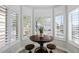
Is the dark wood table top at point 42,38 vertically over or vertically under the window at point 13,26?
under

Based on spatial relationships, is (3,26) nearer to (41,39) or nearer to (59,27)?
(41,39)

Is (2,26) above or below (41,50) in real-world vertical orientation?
above

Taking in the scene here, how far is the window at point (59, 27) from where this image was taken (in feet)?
4.94

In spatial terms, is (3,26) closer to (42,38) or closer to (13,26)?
(13,26)

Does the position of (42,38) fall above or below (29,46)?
above

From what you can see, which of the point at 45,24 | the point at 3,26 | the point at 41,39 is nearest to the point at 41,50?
the point at 41,39

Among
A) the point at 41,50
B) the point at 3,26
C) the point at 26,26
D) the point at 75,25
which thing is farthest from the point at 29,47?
the point at 75,25

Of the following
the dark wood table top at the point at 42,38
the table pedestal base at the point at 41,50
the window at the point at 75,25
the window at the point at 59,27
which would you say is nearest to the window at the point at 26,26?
the dark wood table top at the point at 42,38

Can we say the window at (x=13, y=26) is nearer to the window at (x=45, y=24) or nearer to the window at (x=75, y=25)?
the window at (x=45, y=24)

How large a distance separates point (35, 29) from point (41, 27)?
89 millimetres

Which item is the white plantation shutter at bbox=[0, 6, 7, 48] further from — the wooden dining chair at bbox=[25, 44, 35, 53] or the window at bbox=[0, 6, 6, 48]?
the wooden dining chair at bbox=[25, 44, 35, 53]

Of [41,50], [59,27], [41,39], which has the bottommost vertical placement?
[41,50]

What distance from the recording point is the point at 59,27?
153 cm

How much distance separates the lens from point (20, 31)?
1521mm
